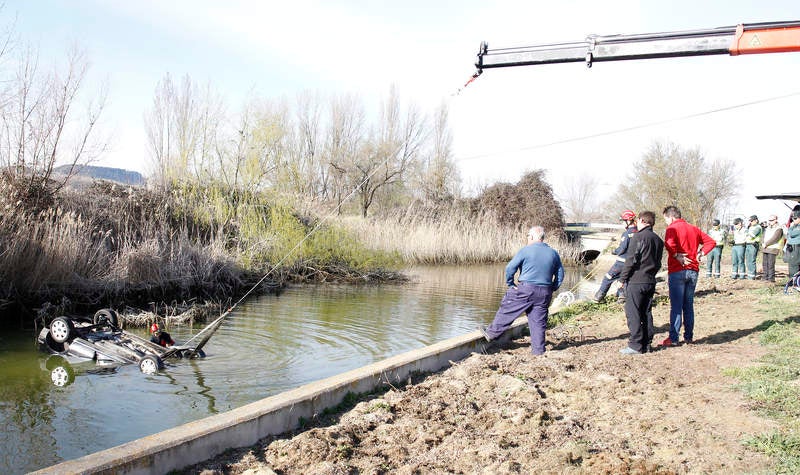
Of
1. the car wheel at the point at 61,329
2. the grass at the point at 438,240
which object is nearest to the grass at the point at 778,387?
the car wheel at the point at 61,329

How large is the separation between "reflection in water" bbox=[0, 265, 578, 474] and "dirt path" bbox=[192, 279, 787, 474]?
2.26m

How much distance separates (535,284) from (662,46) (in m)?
3.87

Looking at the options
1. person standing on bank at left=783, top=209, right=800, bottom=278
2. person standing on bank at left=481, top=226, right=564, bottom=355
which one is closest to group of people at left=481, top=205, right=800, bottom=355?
person standing on bank at left=481, top=226, right=564, bottom=355

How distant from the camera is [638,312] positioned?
27.9 ft

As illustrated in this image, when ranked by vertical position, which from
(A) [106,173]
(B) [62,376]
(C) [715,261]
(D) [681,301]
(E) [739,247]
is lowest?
(B) [62,376]

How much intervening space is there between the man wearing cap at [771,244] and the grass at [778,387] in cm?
819

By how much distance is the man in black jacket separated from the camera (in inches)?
336

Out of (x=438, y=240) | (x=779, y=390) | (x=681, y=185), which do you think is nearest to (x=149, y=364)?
(x=779, y=390)

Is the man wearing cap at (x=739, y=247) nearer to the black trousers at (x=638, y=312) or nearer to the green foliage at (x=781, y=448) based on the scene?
the black trousers at (x=638, y=312)

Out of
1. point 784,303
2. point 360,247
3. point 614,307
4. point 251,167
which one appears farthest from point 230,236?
point 784,303

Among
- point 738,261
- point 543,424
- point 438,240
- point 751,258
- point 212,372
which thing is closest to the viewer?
point 543,424

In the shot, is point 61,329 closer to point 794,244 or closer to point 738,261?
point 794,244

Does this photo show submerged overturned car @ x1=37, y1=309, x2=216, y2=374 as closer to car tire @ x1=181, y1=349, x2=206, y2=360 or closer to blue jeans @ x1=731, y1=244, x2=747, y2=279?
car tire @ x1=181, y1=349, x2=206, y2=360

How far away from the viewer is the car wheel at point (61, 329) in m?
8.80
